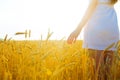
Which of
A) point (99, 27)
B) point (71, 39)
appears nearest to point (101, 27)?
point (99, 27)

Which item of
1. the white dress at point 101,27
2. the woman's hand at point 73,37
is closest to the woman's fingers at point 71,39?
the woman's hand at point 73,37

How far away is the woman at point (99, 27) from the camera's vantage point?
2.27 m

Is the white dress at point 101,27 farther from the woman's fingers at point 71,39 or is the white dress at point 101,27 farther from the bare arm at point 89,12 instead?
the woman's fingers at point 71,39

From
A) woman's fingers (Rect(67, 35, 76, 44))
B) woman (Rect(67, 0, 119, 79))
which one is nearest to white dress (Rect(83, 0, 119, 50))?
woman (Rect(67, 0, 119, 79))

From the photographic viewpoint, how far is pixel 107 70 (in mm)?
2150

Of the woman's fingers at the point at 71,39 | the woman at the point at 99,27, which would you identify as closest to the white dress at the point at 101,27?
the woman at the point at 99,27

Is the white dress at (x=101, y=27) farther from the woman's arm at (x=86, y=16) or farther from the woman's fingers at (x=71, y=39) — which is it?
the woman's fingers at (x=71, y=39)

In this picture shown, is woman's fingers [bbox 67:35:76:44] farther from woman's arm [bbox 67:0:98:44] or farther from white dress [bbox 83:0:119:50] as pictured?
white dress [bbox 83:0:119:50]

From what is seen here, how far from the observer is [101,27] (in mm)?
2273

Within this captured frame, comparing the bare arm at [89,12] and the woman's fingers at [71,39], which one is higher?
the bare arm at [89,12]

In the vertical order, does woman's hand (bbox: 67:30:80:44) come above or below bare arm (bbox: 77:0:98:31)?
below

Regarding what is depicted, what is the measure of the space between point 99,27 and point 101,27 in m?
0.01

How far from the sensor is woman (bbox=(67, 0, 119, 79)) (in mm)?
2273

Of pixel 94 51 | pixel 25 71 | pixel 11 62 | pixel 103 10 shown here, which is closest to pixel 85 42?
pixel 94 51
